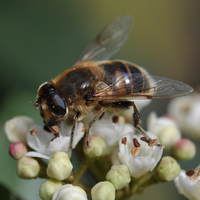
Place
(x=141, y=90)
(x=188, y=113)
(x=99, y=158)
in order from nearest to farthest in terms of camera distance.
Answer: (x=141, y=90)
(x=99, y=158)
(x=188, y=113)

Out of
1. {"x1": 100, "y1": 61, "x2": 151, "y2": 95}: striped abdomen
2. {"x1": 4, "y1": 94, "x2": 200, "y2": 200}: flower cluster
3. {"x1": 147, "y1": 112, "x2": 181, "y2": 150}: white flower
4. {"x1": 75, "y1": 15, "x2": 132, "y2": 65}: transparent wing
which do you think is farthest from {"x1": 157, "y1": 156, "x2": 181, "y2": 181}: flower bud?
{"x1": 75, "y1": 15, "x2": 132, "y2": 65}: transparent wing

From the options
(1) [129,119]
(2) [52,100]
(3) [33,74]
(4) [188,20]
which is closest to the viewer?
(2) [52,100]

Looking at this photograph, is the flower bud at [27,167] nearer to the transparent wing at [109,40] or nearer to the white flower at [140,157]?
the white flower at [140,157]

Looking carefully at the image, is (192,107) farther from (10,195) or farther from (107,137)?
(10,195)

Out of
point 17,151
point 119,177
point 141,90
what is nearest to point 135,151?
→ point 119,177

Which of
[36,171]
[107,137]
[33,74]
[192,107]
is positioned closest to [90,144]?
[107,137]

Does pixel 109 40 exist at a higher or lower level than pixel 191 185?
higher

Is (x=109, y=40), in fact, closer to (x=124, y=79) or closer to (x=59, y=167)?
(x=124, y=79)
